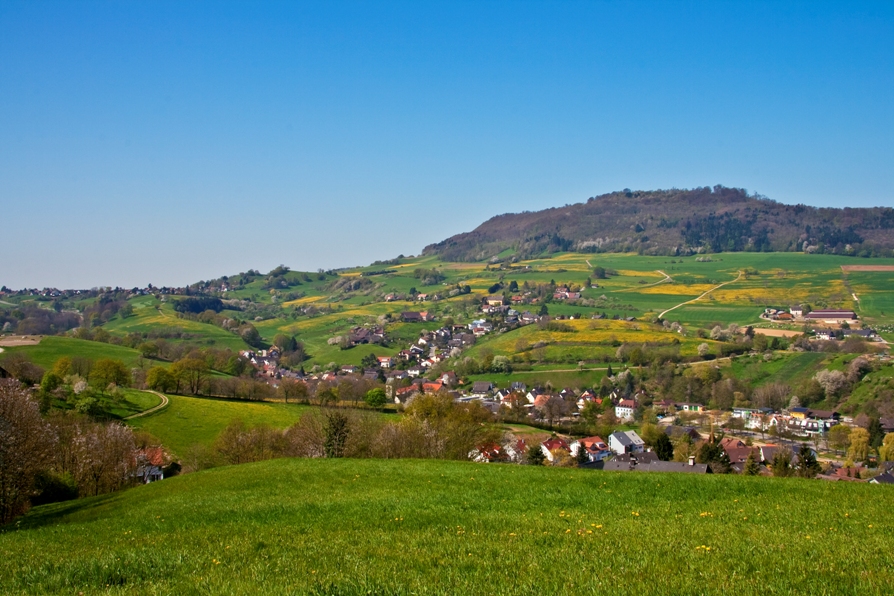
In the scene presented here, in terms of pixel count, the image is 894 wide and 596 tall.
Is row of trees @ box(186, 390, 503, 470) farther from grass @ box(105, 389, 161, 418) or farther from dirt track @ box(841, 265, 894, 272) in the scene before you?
dirt track @ box(841, 265, 894, 272)

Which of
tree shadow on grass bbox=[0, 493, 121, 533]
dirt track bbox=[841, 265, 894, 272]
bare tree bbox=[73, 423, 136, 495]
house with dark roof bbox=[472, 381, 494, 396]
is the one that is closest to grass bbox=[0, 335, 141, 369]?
bare tree bbox=[73, 423, 136, 495]

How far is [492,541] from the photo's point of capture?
10750 millimetres

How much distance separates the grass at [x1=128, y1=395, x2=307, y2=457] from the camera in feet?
196

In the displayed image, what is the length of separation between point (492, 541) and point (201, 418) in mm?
62686

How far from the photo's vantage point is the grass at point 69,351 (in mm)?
90500

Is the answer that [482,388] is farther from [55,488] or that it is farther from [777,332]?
[55,488]

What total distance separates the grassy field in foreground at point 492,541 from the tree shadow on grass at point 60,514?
3841 millimetres

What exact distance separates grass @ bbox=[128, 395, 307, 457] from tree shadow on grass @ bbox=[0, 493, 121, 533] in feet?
88.0

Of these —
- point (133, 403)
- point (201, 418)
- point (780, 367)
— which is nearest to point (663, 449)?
point (201, 418)

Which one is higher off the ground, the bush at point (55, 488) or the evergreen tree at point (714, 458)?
the bush at point (55, 488)

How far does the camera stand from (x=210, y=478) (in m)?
29.1

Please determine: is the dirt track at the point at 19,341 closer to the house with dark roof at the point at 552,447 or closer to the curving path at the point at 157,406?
the curving path at the point at 157,406

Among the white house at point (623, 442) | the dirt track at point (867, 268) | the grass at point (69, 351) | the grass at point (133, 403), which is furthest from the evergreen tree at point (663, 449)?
the dirt track at point (867, 268)

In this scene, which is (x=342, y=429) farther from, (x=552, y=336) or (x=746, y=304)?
(x=746, y=304)
